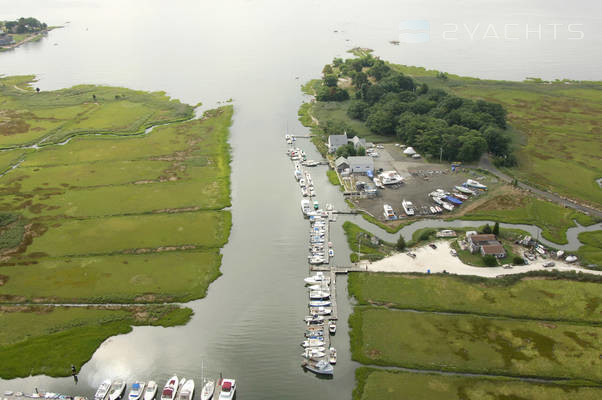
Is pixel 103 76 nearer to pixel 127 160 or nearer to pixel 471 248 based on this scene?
pixel 127 160

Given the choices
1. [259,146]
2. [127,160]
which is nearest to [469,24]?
[259,146]

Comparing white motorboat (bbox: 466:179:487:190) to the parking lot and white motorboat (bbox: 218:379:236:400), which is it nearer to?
the parking lot

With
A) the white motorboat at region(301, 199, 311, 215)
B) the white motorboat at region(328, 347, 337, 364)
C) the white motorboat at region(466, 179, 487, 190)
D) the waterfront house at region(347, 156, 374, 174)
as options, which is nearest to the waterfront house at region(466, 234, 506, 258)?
the white motorboat at region(466, 179, 487, 190)

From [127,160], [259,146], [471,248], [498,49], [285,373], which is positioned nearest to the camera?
[285,373]

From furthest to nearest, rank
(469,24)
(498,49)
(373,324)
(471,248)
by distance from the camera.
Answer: (469,24) → (498,49) → (471,248) → (373,324)

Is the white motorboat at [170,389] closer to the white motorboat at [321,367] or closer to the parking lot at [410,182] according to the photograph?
the white motorboat at [321,367]

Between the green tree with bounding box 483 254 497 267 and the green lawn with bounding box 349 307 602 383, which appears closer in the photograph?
the green lawn with bounding box 349 307 602 383

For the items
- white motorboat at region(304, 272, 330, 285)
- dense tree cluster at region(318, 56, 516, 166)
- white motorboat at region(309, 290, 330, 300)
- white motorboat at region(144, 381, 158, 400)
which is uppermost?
dense tree cluster at region(318, 56, 516, 166)
